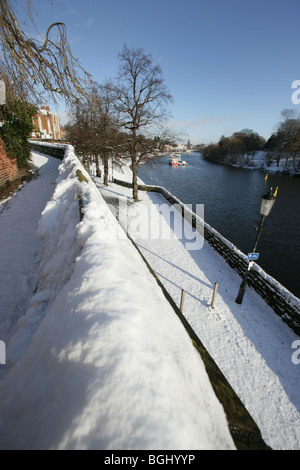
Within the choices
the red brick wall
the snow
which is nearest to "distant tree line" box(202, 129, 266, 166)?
the red brick wall

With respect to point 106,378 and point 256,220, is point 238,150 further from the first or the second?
point 106,378

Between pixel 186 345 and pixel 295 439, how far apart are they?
431 centimetres

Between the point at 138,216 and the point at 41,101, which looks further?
the point at 138,216

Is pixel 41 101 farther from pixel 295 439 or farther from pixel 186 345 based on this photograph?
pixel 295 439

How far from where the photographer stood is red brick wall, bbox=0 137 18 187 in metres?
12.1

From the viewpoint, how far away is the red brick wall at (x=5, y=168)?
12148 mm

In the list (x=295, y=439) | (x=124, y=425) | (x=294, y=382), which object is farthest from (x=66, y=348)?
(x=294, y=382)

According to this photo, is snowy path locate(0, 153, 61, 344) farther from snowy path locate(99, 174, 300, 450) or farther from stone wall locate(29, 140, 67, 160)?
stone wall locate(29, 140, 67, 160)

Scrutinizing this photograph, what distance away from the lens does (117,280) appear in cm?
244

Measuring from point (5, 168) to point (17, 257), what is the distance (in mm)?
9986

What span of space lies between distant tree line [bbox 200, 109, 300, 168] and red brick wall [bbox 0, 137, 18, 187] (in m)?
55.7

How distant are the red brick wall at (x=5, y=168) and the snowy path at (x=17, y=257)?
2.80 metres

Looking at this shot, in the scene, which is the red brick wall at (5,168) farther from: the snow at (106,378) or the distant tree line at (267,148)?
the distant tree line at (267,148)

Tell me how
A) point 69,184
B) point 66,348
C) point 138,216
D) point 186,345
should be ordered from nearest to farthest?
point 66,348 → point 186,345 → point 69,184 → point 138,216
